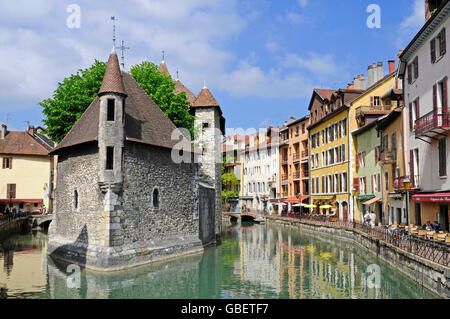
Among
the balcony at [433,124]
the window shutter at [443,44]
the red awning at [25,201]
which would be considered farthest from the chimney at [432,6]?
the red awning at [25,201]

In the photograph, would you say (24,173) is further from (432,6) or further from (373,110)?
(432,6)

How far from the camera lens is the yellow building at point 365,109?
38844mm

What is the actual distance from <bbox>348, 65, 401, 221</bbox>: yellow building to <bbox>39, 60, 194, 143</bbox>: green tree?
56.8 ft

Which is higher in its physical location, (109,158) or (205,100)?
(205,100)

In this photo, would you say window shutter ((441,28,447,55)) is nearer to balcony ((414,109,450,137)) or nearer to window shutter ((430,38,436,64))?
window shutter ((430,38,436,64))

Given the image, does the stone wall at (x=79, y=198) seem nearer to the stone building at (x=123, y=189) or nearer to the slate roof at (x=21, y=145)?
the stone building at (x=123, y=189)

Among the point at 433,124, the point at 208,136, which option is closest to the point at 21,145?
the point at 208,136

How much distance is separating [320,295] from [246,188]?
61853 mm

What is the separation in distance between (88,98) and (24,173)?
2804cm

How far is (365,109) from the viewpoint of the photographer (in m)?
39.6

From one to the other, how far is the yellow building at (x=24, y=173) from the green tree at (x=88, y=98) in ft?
78.1

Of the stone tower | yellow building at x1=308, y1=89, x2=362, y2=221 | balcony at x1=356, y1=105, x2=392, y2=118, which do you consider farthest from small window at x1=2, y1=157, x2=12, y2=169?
balcony at x1=356, y1=105, x2=392, y2=118
